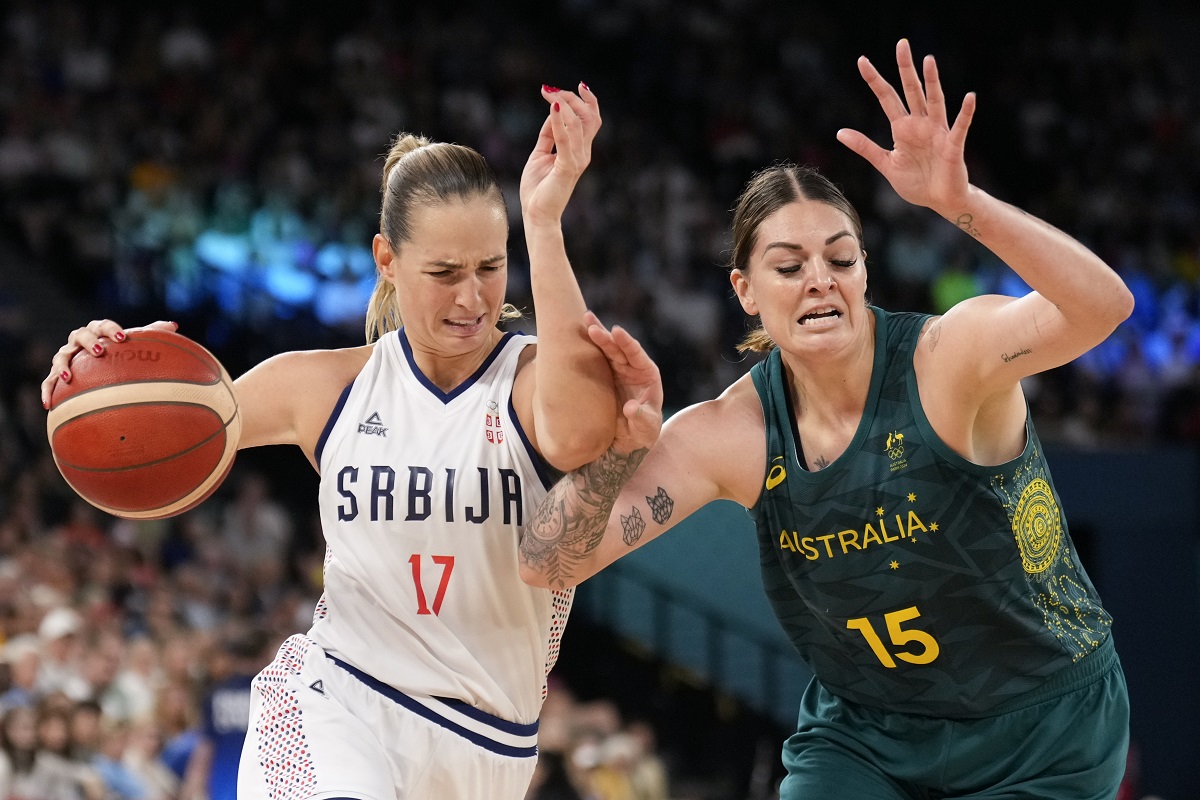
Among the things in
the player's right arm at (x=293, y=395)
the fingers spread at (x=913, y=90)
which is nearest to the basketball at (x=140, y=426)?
the player's right arm at (x=293, y=395)

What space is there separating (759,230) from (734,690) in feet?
34.0

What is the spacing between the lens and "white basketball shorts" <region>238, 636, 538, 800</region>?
357 centimetres

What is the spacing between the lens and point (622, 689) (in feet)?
42.3

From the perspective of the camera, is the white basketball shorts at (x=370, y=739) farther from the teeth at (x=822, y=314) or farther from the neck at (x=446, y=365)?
the teeth at (x=822, y=314)

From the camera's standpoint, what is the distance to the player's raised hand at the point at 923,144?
334 centimetres

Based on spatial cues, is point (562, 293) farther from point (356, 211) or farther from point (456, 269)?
point (356, 211)

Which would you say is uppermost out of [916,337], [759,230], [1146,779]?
[759,230]

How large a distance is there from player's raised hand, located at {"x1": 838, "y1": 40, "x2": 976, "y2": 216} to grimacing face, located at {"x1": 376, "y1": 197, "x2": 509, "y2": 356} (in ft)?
2.96

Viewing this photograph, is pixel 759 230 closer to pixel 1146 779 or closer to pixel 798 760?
pixel 798 760

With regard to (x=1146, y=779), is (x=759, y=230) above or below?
above

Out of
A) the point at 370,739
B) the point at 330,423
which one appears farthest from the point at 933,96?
the point at 370,739

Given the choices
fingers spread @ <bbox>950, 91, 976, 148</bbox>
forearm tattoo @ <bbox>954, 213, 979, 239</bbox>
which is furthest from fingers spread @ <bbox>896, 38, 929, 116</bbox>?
forearm tattoo @ <bbox>954, 213, 979, 239</bbox>

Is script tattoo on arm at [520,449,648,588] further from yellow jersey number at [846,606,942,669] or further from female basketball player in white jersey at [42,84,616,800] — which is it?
yellow jersey number at [846,606,942,669]

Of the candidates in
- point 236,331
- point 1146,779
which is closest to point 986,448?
point 236,331
